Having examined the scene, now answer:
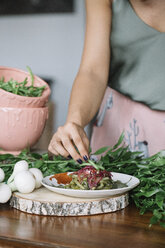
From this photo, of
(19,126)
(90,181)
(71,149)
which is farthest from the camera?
(19,126)

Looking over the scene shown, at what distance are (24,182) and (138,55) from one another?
81 cm

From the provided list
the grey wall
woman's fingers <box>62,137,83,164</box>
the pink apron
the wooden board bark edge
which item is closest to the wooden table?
the wooden board bark edge

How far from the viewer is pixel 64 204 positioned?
0.73m

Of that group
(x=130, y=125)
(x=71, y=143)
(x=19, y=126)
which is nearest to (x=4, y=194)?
(x=71, y=143)

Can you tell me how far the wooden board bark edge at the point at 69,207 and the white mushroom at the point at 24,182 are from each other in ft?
0.08

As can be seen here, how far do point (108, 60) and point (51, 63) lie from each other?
8.81 ft

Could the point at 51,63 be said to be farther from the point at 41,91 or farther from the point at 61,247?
the point at 61,247

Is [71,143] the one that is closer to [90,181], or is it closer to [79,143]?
[79,143]

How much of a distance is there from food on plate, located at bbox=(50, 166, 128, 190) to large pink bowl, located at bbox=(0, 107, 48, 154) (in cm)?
44

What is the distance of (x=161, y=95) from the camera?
1.35 metres

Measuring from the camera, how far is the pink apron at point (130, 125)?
55.4 inches

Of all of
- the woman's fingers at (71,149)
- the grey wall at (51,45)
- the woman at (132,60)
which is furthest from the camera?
the grey wall at (51,45)

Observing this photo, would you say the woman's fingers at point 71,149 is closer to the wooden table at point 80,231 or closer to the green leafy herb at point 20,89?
the wooden table at point 80,231

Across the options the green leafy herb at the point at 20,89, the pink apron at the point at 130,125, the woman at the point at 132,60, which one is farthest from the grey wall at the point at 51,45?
the green leafy herb at the point at 20,89
